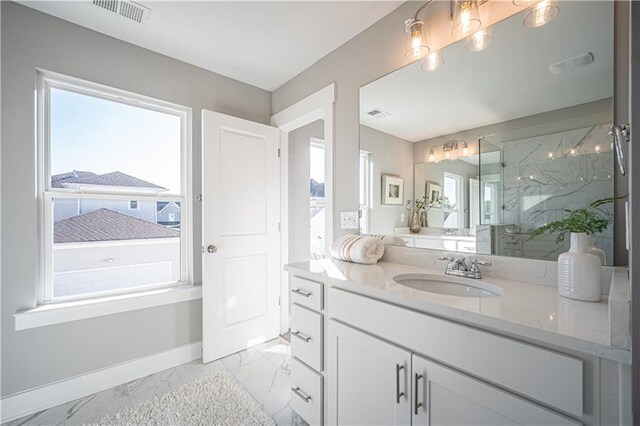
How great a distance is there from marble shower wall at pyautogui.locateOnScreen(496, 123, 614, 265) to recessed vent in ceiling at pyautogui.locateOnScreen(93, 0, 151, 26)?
88.8 inches

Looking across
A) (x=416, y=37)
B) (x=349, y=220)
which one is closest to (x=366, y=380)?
(x=349, y=220)

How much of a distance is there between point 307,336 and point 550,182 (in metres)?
1.32

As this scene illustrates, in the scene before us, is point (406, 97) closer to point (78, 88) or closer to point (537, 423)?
point (537, 423)

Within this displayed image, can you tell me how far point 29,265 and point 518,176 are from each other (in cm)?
276

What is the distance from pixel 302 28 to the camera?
186cm

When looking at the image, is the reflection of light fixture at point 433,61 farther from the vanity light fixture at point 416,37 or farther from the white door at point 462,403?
the white door at point 462,403

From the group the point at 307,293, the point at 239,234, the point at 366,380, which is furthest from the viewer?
the point at 239,234

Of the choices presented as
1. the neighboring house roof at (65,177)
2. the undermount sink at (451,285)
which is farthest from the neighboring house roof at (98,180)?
the undermount sink at (451,285)

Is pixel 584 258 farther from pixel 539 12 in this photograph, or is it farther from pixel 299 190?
pixel 299 190

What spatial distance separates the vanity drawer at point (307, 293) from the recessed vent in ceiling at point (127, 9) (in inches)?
75.4

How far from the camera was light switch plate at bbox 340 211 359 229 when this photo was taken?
192 cm

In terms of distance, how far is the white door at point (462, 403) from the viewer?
0.70m

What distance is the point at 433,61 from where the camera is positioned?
1496 mm

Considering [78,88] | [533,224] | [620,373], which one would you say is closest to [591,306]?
[620,373]
